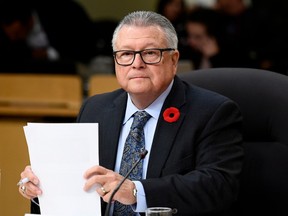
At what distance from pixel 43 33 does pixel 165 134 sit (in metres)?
4.73

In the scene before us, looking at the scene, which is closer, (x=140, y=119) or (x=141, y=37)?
(x=141, y=37)

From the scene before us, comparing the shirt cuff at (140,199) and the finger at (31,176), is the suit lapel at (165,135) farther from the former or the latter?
the finger at (31,176)

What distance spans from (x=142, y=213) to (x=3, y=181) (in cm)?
230

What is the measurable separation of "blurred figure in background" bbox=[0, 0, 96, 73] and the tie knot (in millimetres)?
3842

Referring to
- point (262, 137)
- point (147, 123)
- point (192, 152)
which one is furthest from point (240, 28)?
point (192, 152)

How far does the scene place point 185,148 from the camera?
10.1 ft

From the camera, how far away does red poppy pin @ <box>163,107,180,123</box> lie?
124 inches

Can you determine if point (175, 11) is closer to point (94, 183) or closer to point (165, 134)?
point (165, 134)

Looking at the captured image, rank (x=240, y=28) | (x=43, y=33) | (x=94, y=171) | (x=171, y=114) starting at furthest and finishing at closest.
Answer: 1. (x=43, y=33)
2. (x=240, y=28)
3. (x=171, y=114)
4. (x=94, y=171)

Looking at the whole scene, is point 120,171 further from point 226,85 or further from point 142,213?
point 226,85

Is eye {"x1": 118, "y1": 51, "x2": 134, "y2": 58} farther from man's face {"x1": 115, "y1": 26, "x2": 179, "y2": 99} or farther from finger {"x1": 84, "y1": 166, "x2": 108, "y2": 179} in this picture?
finger {"x1": 84, "y1": 166, "x2": 108, "y2": 179}

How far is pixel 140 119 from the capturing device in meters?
3.20

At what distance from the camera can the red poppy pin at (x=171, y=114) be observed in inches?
124

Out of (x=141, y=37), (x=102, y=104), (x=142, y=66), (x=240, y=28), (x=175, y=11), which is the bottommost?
(x=102, y=104)
